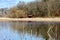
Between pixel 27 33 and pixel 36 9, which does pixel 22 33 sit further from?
pixel 36 9

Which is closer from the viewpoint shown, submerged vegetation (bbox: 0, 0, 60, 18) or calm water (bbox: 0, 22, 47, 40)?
calm water (bbox: 0, 22, 47, 40)

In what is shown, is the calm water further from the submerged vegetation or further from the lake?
the submerged vegetation

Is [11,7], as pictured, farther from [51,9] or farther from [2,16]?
[51,9]

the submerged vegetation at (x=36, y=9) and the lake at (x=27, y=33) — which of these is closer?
the lake at (x=27, y=33)

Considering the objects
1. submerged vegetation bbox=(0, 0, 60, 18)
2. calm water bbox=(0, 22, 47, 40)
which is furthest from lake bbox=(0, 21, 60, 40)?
submerged vegetation bbox=(0, 0, 60, 18)

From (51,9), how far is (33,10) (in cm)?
185

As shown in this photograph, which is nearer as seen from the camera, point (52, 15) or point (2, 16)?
point (52, 15)

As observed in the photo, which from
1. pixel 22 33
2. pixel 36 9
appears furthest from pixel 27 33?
pixel 36 9

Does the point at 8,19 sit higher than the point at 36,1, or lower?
lower

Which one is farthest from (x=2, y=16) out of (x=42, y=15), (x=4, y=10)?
(x=42, y=15)

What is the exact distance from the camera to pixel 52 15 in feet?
74.9

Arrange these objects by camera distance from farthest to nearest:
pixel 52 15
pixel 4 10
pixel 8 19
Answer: pixel 4 10 < pixel 8 19 < pixel 52 15

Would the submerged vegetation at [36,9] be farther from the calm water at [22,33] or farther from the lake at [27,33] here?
the calm water at [22,33]

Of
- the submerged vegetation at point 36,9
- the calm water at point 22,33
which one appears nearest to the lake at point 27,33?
the calm water at point 22,33
